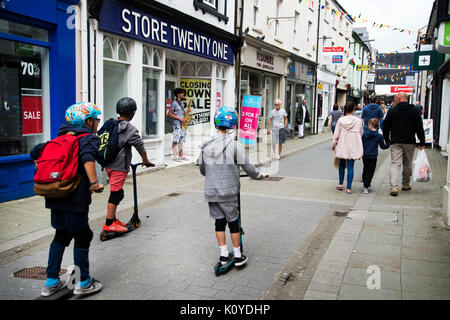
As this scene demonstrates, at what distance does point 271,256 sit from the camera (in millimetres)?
4754

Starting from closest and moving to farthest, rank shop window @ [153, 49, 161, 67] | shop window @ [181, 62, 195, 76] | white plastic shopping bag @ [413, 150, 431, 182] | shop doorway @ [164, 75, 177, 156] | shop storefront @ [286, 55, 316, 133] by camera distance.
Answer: white plastic shopping bag @ [413, 150, 431, 182], shop window @ [153, 49, 161, 67], shop doorway @ [164, 75, 177, 156], shop window @ [181, 62, 195, 76], shop storefront @ [286, 55, 316, 133]

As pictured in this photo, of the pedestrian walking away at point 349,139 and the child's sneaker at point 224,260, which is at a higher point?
the pedestrian walking away at point 349,139

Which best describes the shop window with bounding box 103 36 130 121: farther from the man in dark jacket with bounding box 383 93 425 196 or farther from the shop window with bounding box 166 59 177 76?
the man in dark jacket with bounding box 383 93 425 196

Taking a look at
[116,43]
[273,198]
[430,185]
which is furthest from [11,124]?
[430,185]

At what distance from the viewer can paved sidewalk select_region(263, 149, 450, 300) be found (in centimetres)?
375

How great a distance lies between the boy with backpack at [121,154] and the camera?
5.16 meters

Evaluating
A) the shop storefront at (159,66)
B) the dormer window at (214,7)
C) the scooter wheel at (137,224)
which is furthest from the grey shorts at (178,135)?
the scooter wheel at (137,224)

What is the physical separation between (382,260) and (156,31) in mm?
7822

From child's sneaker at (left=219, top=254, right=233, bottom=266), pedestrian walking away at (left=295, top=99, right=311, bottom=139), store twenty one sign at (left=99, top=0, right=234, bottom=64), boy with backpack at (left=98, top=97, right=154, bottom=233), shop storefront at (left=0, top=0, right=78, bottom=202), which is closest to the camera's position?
child's sneaker at (left=219, top=254, right=233, bottom=266)

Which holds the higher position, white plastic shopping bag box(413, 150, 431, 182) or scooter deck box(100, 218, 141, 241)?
white plastic shopping bag box(413, 150, 431, 182)

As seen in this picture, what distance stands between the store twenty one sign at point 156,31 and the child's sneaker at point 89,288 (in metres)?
6.06

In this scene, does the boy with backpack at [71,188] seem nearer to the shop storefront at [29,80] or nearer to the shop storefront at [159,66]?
the shop storefront at [29,80]

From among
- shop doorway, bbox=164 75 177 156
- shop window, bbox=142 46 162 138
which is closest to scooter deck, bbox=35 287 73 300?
shop window, bbox=142 46 162 138

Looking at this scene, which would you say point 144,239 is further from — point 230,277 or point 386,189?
point 386,189
